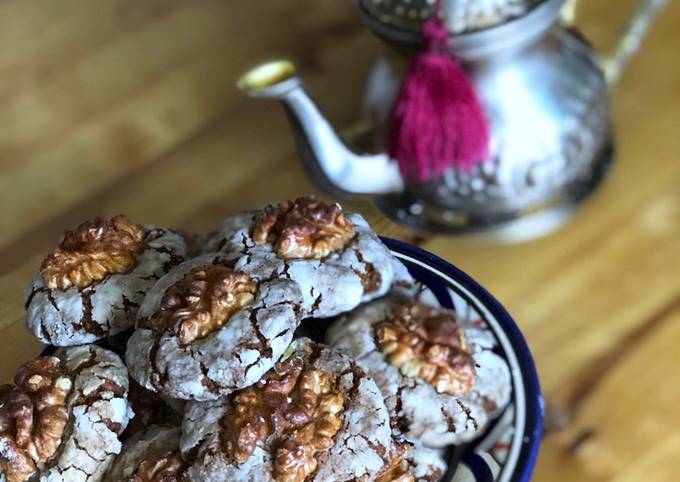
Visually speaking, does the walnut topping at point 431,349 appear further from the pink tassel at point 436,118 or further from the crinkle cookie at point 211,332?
the pink tassel at point 436,118

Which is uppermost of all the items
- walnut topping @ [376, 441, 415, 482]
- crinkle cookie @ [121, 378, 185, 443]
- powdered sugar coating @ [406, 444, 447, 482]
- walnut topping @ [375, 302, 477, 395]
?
crinkle cookie @ [121, 378, 185, 443]

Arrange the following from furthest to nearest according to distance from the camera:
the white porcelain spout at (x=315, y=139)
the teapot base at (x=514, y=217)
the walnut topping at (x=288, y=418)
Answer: the teapot base at (x=514, y=217) < the white porcelain spout at (x=315, y=139) < the walnut topping at (x=288, y=418)

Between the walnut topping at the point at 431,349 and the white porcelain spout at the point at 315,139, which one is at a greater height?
the white porcelain spout at the point at 315,139

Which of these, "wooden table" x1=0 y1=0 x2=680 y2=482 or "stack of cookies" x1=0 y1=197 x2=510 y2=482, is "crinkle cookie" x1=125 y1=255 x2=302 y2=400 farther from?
"wooden table" x1=0 y1=0 x2=680 y2=482

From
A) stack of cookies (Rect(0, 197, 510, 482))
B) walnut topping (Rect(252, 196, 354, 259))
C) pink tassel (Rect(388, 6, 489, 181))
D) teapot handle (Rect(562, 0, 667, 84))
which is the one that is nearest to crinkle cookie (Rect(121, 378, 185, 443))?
stack of cookies (Rect(0, 197, 510, 482))

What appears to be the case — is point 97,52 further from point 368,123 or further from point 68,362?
point 68,362

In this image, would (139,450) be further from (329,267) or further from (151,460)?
(329,267)

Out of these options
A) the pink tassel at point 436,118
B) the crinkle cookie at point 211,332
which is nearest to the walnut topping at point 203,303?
the crinkle cookie at point 211,332

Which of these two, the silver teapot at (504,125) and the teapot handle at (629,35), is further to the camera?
the teapot handle at (629,35)
